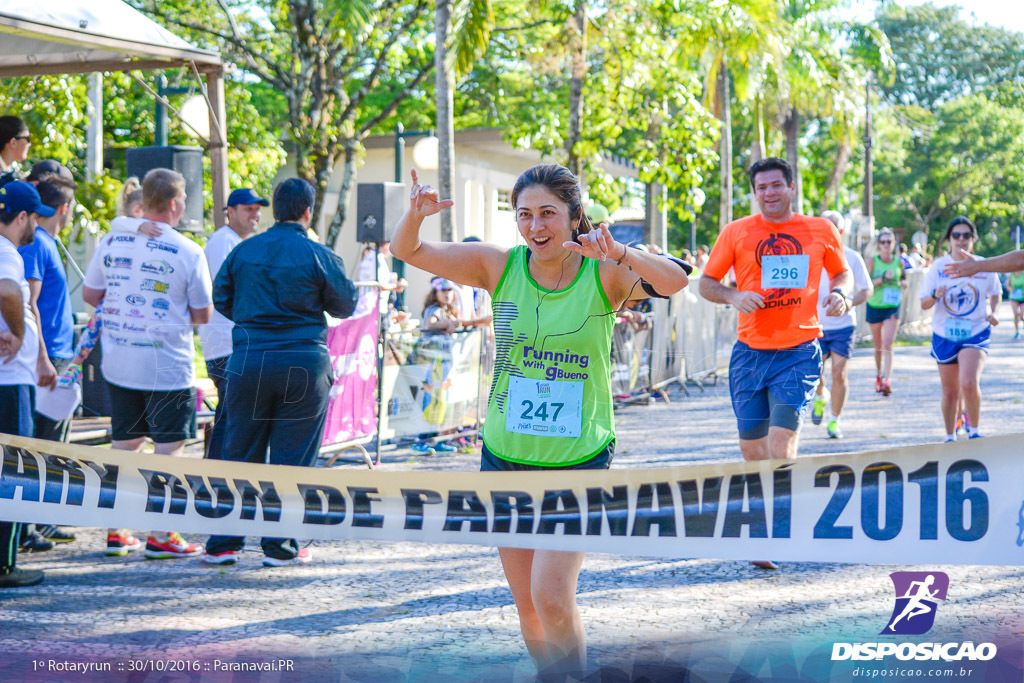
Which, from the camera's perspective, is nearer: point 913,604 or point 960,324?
point 913,604

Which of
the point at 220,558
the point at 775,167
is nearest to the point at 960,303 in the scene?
the point at 775,167

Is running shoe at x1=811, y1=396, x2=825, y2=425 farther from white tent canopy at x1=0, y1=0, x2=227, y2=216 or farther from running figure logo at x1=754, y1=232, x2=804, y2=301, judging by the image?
white tent canopy at x1=0, y1=0, x2=227, y2=216

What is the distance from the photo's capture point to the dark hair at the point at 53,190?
5.66 metres

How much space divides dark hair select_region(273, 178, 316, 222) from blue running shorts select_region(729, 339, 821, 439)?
249 cm

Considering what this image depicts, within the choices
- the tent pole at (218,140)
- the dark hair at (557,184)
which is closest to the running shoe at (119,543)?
the tent pole at (218,140)

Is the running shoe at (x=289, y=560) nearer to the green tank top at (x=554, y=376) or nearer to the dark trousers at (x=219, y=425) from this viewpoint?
the dark trousers at (x=219, y=425)

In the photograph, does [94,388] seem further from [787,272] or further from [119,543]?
[787,272]

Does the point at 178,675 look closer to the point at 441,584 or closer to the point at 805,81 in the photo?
the point at 441,584

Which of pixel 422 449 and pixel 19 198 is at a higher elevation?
pixel 19 198

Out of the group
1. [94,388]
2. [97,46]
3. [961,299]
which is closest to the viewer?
[97,46]

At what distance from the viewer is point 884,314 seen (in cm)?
1376

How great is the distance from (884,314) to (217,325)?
9834mm

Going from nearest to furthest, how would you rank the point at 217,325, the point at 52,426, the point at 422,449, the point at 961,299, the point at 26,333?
the point at 26,333 → the point at 52,426 → the point at 217,325 → the point at 961,299 → the point at 422,449

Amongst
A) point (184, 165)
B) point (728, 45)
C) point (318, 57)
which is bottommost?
point (184, 165)
